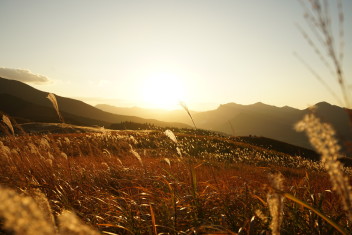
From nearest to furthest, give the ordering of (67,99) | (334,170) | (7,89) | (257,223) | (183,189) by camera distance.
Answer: (334,170)
(257,223)
(183,189)
(7,89)
(67,99)

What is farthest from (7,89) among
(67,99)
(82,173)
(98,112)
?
(82,173)

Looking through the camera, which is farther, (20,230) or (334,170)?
(334,170)

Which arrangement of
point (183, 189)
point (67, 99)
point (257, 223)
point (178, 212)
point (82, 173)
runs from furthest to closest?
1. point (67, 99)
2. point (82, 173)
3. point (183, 189)
4. point (178, 212)
5. point (257, 223)

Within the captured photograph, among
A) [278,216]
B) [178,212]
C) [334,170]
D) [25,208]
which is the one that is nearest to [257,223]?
[178,212]

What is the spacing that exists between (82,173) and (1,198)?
476 centimetres

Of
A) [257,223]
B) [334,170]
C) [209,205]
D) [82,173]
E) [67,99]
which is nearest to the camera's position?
[334,170]

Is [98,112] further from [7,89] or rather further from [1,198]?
[1,198]

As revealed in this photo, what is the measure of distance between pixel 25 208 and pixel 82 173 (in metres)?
4.82

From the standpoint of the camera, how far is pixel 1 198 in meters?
0.65

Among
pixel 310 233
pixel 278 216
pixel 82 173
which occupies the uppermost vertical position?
pixel 278 216

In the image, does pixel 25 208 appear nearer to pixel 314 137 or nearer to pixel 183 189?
pixel 314 137

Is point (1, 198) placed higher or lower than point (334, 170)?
lower

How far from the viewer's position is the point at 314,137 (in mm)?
922

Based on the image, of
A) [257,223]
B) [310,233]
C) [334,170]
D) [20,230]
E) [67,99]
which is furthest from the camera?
[67,99]
